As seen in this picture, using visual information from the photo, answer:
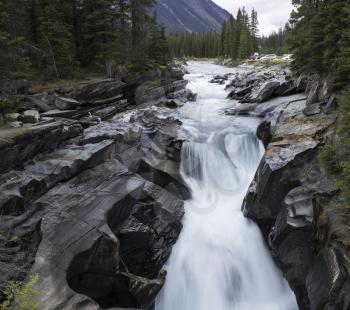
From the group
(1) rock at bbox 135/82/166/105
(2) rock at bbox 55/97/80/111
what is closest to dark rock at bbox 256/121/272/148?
(1) rock at bbox 135/82/166/105

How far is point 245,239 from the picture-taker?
48.2ft

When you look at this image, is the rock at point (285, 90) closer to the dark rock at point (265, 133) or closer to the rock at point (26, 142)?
the dark rock at point (265, 133)

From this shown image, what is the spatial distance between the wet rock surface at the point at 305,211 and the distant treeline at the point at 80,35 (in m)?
20.8

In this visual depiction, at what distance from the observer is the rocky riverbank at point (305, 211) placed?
9258 millimetres

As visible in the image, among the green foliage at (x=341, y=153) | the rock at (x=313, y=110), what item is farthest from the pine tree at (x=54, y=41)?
the green foliage at (x=341, y=153)

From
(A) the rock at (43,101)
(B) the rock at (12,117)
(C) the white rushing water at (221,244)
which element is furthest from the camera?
(A) the rock at (43,101)

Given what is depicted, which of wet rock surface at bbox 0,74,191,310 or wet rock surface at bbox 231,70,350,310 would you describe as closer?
wet rock surface at bbox 231,70,350,310

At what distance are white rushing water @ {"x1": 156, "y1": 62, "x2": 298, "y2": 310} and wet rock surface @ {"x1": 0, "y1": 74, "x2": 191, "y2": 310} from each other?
95 cm

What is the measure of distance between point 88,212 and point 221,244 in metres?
7.09

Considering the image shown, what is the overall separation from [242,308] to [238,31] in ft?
309

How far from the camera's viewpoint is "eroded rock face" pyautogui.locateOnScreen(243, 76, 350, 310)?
9238 millimetres

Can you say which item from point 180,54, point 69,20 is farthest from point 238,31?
point 69,20

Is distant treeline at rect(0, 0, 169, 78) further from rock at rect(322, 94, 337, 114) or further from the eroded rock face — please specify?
rock at rect(322, 94, 337, 114)

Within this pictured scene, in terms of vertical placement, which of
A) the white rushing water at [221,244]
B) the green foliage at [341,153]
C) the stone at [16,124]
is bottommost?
the white rushing water at [221,244]
